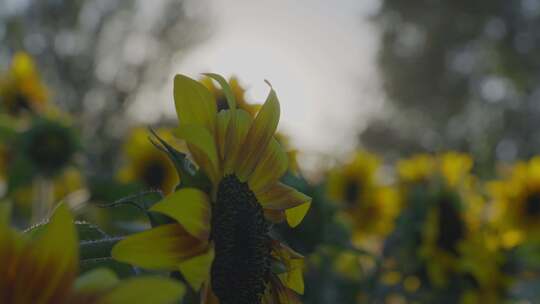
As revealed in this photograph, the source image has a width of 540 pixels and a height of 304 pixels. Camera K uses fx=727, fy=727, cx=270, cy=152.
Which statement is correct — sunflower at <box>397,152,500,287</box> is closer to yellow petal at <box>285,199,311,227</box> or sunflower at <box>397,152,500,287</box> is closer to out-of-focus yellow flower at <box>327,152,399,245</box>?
out-of-focus yellow flower at <box>327,152,399,245</box>

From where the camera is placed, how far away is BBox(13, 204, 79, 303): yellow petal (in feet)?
0.75

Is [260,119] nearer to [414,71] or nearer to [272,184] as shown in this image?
[272,184]

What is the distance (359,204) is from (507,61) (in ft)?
24.2

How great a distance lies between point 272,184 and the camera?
14.6 inches

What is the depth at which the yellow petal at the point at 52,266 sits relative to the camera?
23 centimetres

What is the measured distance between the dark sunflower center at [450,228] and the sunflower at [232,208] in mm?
695

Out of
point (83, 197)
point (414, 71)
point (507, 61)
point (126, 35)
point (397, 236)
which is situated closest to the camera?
point (83, 197)

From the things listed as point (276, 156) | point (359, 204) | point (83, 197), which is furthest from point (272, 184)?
point (359, 204)

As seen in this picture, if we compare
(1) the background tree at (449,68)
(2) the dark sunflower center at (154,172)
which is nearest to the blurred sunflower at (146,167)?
(2) the dark sunflower center at (154,172)

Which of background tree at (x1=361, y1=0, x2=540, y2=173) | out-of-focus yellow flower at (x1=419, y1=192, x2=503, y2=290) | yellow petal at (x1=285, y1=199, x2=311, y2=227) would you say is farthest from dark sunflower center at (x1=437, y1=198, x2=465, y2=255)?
background tree at (x1=361, y1=0, x2=540, y2=173)

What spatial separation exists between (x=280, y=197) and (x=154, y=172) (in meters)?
0.93

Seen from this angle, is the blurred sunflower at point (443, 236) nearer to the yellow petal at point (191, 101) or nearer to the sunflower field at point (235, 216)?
the sunflower field at point (235, 216)

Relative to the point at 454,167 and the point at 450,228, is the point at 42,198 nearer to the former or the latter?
the point at 450,228

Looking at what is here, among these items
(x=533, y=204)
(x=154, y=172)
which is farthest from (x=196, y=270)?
(x=533, y=204)
